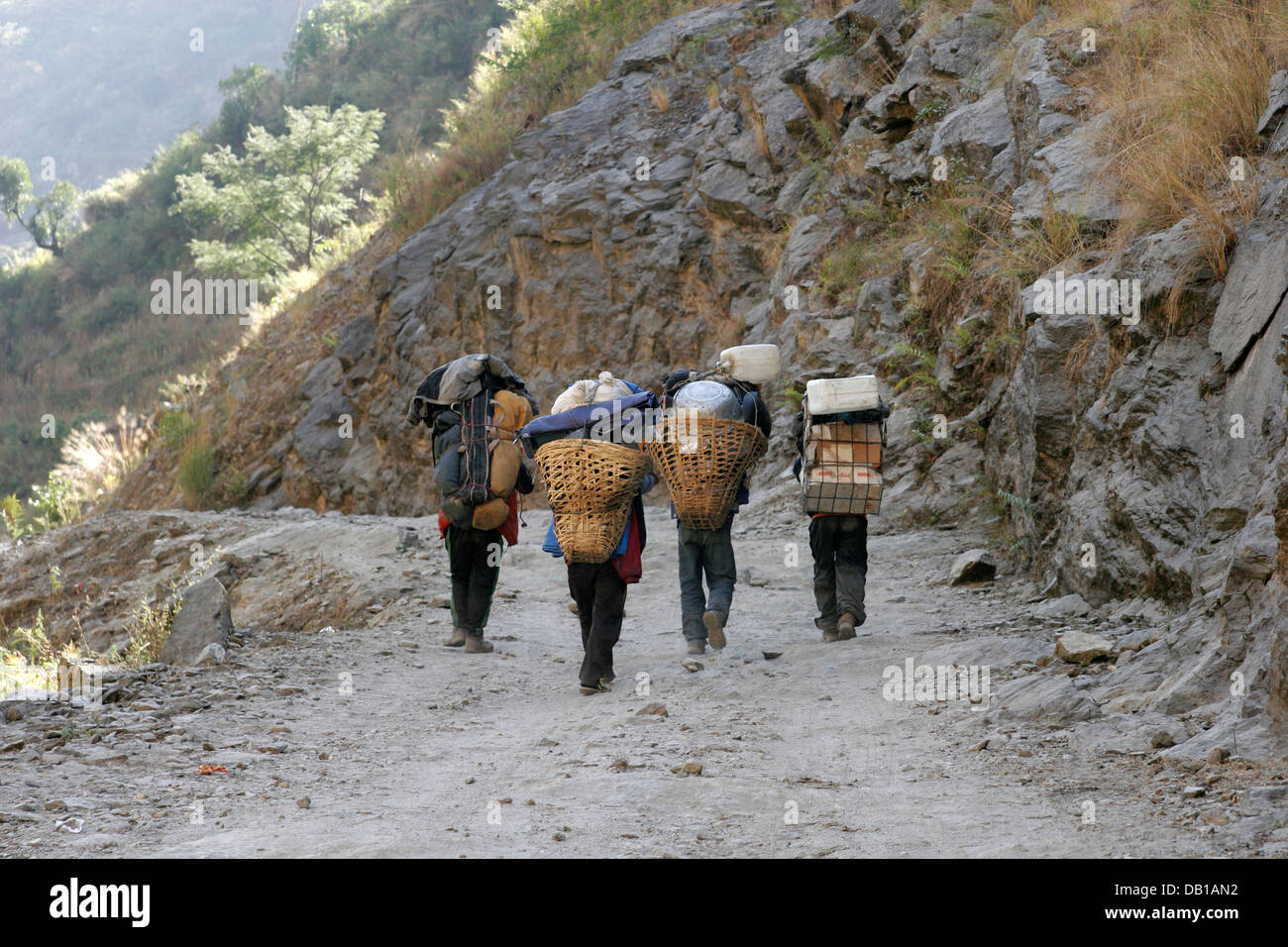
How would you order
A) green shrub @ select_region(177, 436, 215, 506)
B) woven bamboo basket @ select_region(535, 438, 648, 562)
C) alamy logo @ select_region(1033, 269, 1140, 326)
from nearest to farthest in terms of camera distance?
woven bamboo basket @ select_region(535, 438, 648, 562)
alamy logo @ select_region(1033, 269, 1140, 326)
green shrub @ select_region(177, 436, 215, 506)

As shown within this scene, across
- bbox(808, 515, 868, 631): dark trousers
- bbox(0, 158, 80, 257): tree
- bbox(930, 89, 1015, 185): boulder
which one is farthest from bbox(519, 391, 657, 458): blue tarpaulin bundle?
bbox(0, 158, 80, 257): tree

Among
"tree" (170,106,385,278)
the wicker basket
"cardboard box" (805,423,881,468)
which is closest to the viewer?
the wicker basket

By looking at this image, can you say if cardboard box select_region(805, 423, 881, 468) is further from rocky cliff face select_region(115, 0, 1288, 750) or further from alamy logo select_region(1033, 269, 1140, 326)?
alamy logo select_region(1033, 269, 1140, 326)

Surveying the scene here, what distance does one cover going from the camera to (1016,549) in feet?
26.2

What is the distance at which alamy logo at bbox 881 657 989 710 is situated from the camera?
5238mm

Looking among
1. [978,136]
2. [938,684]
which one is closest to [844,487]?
[938,684]

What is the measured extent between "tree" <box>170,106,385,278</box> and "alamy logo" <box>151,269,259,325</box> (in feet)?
2.17

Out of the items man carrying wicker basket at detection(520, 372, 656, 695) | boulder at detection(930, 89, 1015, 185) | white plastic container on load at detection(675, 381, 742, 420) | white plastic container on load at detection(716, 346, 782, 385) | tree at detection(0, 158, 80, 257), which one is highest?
tree at detection(0, 158, 80, 257)

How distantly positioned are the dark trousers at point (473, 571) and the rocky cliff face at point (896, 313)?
365cm

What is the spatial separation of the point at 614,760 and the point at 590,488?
1.77 meters

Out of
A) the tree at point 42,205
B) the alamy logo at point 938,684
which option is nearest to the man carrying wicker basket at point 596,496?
the alamy logo at point 938,684

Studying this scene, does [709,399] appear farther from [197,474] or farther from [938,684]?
[197,474]

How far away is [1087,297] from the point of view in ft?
23.2

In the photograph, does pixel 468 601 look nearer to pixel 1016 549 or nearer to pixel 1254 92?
pixel 1016 549
